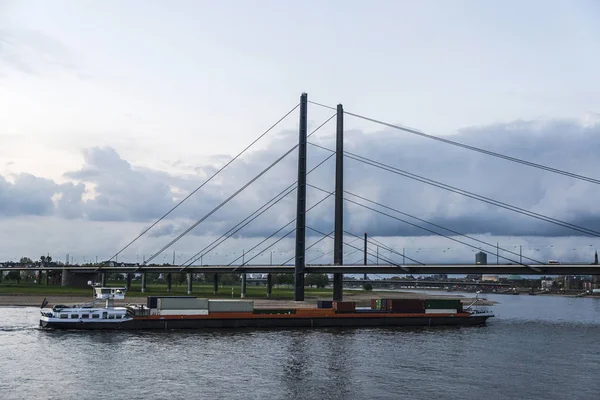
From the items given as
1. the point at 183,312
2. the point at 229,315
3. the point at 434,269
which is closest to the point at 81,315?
the point at 183,312

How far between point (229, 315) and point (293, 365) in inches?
1167

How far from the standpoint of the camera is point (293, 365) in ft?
152

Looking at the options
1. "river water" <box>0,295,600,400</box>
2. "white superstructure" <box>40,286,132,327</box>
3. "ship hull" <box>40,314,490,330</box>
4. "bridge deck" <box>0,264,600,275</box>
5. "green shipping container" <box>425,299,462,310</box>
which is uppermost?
"bridge deck" <box>0,264,600,275</box>

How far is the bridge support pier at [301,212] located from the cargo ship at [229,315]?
1569 cm

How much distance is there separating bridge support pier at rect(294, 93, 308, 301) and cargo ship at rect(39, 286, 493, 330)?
51.5ft

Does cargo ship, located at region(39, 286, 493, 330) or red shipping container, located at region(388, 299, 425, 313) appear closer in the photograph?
cargo ship, located at region(39, 286, 493, 330)

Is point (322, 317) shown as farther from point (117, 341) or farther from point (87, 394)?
point (87, 394)

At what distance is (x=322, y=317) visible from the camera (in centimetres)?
7781

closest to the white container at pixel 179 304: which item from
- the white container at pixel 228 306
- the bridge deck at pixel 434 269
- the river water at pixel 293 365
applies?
the white container at pixel 228 306

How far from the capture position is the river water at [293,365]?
3756 centimetres

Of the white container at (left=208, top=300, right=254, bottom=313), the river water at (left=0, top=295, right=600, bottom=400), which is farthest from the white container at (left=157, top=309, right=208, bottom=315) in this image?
the river water at (left=0, top=295, right=600, bottom=400)

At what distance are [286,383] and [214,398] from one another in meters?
5.94

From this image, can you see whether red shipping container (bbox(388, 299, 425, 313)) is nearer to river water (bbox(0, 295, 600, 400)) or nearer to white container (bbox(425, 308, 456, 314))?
white container (bbox(425, 308, 456, 314))

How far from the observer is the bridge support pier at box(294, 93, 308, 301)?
9862 centimetres
